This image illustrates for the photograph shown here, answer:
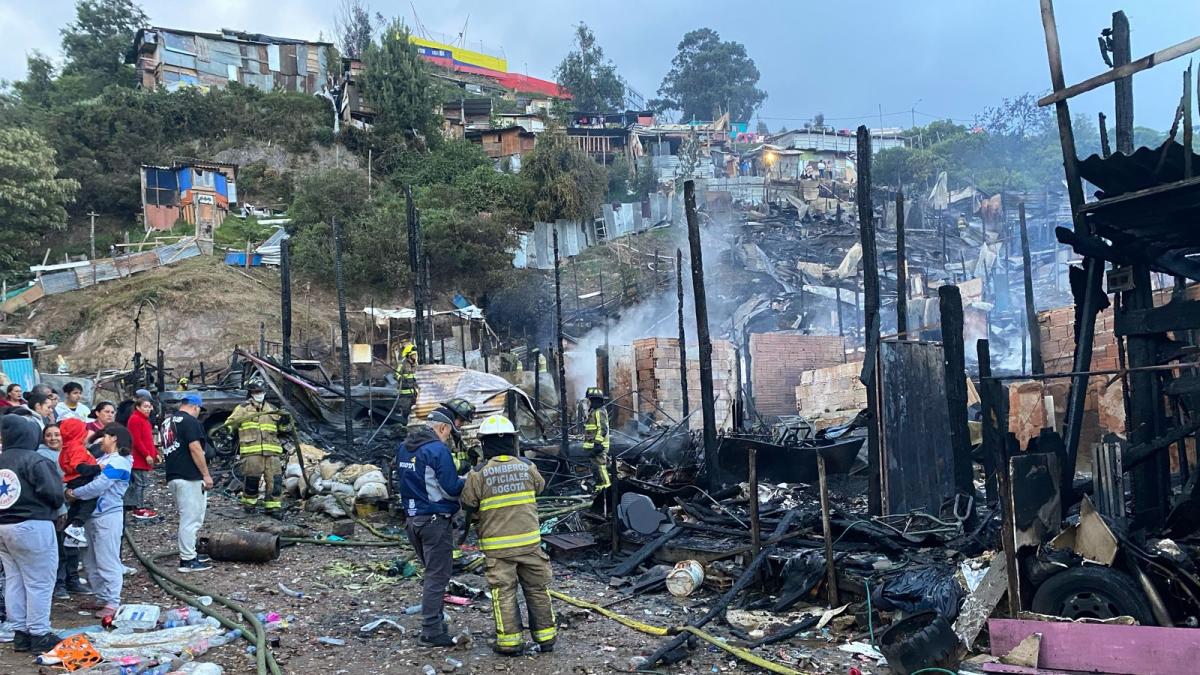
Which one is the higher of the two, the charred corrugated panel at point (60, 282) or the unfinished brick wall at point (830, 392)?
the charred corrugated panel at point (60, 282)

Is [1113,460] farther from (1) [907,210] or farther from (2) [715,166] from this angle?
(2) [715,166]

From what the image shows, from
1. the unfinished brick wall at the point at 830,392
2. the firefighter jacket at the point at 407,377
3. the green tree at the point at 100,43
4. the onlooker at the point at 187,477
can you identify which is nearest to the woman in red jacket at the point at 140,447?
the onlooker at the point at 187,477

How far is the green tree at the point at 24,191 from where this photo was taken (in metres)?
29.9

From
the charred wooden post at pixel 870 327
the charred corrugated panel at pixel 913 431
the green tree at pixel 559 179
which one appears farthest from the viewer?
the green tree at pixel 559 179

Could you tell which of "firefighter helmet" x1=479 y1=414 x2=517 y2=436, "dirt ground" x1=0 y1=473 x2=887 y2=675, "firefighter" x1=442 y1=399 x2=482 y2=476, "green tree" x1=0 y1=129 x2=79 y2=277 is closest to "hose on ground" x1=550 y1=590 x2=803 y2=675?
"dirt ground" x1=0 y1=473 x2=887 y2=675

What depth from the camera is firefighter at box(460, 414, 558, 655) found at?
598 cm

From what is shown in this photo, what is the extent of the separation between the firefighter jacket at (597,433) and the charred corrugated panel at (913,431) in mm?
3781

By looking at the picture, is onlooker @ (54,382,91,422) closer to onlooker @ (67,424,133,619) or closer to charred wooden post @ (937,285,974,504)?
onlooker @ (67,424,133,619)

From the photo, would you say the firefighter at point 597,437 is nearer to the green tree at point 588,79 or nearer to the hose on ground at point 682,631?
the hose on ground at point 682,631

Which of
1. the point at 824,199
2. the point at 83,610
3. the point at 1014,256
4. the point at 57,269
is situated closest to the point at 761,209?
the point at 824,199

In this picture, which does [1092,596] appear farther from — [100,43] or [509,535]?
[100,43]

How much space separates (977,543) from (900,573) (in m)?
1.09

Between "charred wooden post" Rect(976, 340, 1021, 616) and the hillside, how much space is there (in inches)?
959

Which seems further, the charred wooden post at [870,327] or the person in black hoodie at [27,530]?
the charred wooden post at [870,327]
